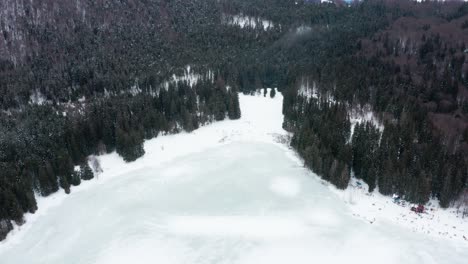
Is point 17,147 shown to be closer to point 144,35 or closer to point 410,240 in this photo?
point 410,240

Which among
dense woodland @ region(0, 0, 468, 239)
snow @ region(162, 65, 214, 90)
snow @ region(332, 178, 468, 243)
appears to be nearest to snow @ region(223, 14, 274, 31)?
dense woodland @ region(0, 0, 468, 239)

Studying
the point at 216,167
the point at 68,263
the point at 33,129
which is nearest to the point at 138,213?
the point at 68,263

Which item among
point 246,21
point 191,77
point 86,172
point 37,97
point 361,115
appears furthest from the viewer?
point 246,21

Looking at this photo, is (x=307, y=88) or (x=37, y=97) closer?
(x=37, y=97)

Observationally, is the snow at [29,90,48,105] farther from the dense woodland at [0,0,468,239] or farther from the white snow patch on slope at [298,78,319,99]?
the white snow patch on slope at [298,78,319,99]

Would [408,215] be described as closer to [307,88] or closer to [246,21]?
[307,88]

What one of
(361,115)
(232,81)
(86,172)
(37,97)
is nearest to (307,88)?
(232,81)
